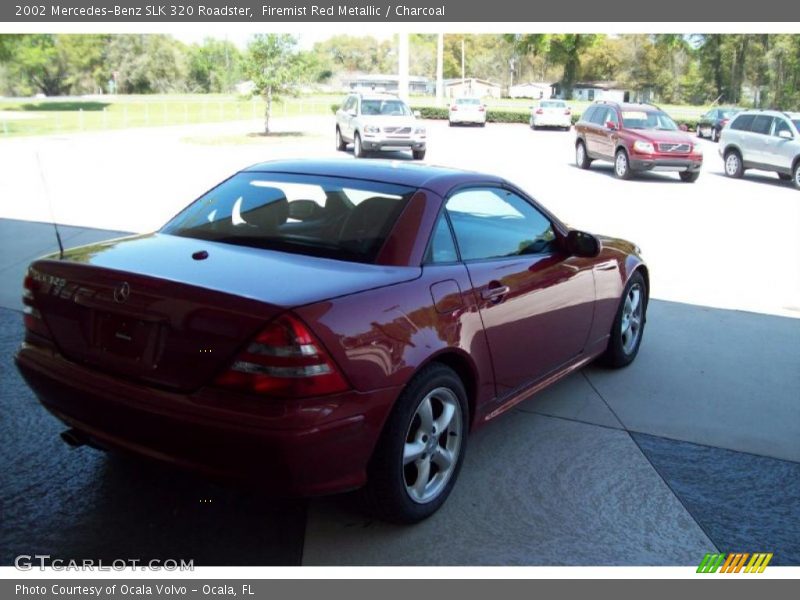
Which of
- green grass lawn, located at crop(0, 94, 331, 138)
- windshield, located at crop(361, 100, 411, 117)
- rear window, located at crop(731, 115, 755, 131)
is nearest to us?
rear window, located at crop(731, 115, 755, 131)

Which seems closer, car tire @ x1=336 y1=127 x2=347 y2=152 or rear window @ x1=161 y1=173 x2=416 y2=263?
rear window @ x1=161 y1=173 x2=416 y2=263

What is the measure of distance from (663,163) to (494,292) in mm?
17153

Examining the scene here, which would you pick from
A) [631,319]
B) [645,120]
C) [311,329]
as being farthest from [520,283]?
[645,120]

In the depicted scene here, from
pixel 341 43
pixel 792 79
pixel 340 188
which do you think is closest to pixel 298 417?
pixel 340 188

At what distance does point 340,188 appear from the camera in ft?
13.4

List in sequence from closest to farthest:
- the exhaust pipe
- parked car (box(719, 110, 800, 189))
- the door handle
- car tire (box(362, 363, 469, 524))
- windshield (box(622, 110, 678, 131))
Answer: car tire (box(362, 363, 469, 524))
the exhaust pipe
the door handle
parked car (box(719, 110, 800, 189))
windshield (box(622, 110, 678, 131))

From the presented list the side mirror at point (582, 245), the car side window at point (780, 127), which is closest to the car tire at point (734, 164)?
the car side window at point (780, 127)

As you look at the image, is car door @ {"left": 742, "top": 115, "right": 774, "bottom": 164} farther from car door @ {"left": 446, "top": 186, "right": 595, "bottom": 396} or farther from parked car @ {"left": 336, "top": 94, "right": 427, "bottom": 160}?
car door @ {"left": 446, "top": 186, "right": 595, "bottom": 396}

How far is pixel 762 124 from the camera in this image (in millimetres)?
20312

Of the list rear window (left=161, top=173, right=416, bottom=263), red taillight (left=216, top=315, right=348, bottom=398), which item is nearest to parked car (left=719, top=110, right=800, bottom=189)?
rear window (left=161, top=173, right=416, bottom=263)

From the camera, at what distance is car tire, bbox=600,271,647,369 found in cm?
555

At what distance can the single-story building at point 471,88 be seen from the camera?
104 m

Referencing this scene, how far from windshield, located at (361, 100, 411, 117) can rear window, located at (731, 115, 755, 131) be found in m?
9.38

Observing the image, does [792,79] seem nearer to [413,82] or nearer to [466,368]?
[413,82]
